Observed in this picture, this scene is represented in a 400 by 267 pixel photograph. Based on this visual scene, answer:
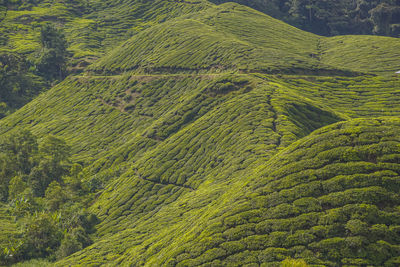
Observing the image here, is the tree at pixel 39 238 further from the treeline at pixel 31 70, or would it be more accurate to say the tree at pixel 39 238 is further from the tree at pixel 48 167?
the treeline at pixel 31 70

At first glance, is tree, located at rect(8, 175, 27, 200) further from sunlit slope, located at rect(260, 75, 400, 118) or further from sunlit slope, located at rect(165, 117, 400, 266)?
sunlit slope, located at rect(260, 75, 400, 118)

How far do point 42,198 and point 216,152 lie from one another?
4416 centimetres

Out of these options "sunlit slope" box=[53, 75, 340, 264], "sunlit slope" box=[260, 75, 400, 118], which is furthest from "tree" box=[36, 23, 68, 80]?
"sunlit slope" box=[260, 75, 400, 118]

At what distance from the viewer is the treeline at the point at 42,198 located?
6412cm

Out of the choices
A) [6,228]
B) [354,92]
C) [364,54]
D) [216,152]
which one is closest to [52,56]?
[6,228]

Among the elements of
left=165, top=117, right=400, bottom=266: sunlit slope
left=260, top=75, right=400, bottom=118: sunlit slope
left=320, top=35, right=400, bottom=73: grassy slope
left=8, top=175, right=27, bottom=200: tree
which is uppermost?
left=165, top=117, right=400, bottom=266: sunlit slope

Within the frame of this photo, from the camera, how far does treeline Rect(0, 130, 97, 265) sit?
64.1 meters

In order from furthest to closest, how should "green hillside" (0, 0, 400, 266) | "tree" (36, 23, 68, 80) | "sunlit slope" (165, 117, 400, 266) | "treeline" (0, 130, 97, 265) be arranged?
"tree" (36, 23, 68, 80) → "treeline" (0, 130, 97, 265) → "green hillside" (0, 0, 400, 266) → "sunlit slope" (165, 117, 400, 266)

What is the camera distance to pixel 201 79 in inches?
4333

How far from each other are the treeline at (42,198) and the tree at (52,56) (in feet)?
255

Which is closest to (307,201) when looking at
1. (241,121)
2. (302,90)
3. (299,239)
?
(299,239)

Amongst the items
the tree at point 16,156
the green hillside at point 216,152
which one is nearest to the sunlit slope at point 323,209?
the green hillside at point 216,152

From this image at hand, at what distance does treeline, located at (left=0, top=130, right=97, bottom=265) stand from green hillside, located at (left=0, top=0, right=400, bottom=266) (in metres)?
0.39

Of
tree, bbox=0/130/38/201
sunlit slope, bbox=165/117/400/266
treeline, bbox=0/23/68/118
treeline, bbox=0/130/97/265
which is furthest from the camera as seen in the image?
treeline, bbox=0/23/68/118
